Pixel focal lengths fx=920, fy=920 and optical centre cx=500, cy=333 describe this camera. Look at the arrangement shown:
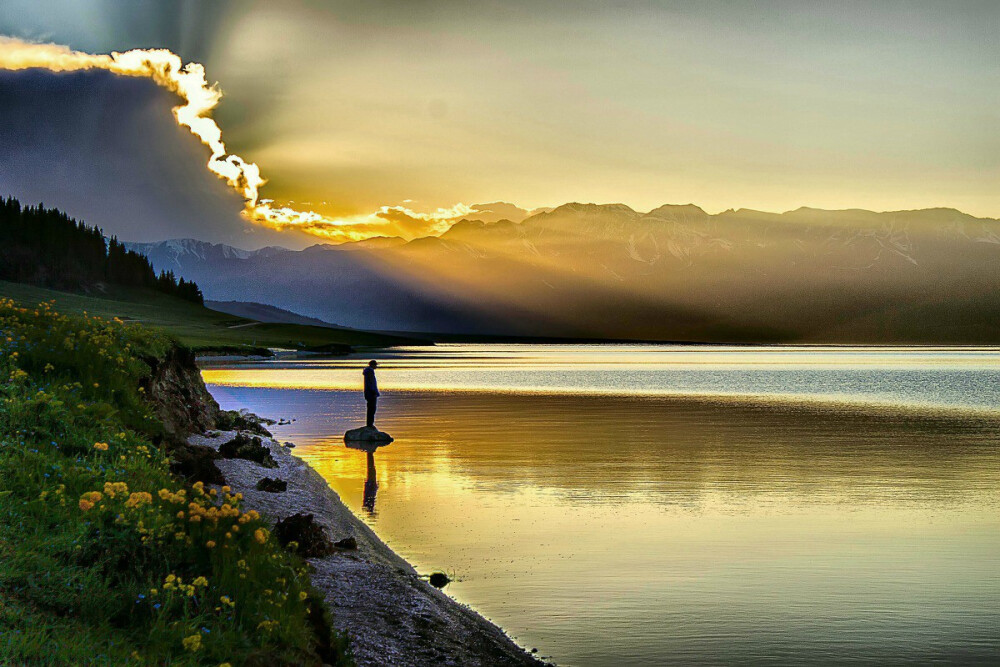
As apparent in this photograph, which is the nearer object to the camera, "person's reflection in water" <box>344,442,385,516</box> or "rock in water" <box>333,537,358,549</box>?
"rock in water" <box>333,537,358,549</box>

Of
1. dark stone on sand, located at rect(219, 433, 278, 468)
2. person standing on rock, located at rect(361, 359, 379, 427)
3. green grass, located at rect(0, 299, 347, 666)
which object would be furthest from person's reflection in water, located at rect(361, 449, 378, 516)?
green grass, located at rect(0, 299, 347, 666)

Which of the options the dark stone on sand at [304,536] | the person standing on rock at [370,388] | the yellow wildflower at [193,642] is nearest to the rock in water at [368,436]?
the person standing on rock at [370,388]

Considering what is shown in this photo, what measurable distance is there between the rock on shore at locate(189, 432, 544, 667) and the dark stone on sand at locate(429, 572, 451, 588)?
27 cm

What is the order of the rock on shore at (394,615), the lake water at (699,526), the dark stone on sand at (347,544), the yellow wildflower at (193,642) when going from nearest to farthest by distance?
the yellow wildflower at (193,642)
the rock on shore at (394,615)
the lake water at (699,526)
the dark stone on sand at (347,544)

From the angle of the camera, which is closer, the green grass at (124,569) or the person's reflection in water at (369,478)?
the green grass at (124,569)

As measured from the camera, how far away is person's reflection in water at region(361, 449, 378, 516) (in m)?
26.6

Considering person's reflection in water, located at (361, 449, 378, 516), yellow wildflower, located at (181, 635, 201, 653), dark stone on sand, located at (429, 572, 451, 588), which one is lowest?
person's reflection in water, located at (361, 449, 378, 516)

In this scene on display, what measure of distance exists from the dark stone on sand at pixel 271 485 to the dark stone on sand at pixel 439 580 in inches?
303

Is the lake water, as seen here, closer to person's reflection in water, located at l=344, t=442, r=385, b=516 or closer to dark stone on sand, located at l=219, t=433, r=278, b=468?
person's reflection in water, located at l=344, t=442, r=385, b=516

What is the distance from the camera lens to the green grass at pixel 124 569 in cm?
964

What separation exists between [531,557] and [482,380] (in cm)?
8170

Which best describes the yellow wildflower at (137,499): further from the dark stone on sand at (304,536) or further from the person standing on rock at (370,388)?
the person standing on rock at (370,388)

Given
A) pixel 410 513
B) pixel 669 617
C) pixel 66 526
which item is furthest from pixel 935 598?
pixel 66 526

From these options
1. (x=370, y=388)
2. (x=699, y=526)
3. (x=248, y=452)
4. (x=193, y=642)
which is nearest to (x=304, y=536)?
(x=193, y=642)
